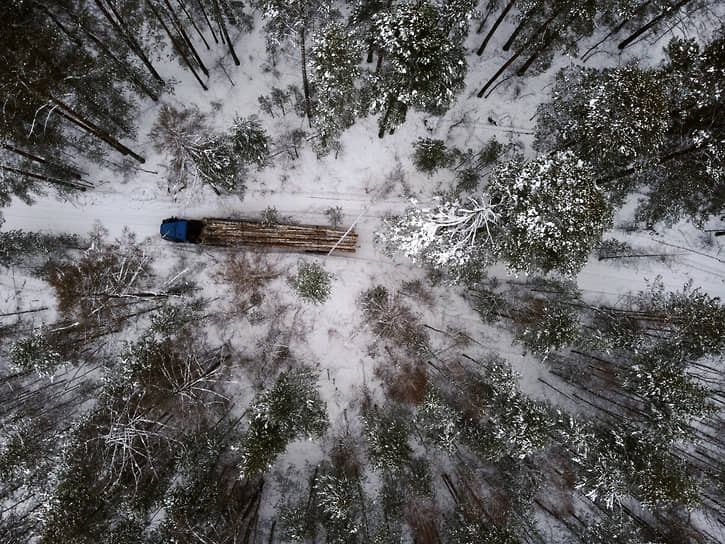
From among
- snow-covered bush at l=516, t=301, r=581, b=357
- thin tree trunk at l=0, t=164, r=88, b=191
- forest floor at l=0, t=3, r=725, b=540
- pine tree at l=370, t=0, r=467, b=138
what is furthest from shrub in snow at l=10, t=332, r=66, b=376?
snow-covered bush at l=516, t=301, r=581, b=357

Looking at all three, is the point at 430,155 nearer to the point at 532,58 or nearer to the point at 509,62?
the point at 509,62

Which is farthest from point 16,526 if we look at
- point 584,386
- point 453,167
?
point 584,386

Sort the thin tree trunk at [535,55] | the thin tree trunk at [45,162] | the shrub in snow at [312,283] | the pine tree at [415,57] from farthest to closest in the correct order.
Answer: the thin tree trunk at [535,55]
the thin tree trunk at [45,162]
the shrub in snow at [312,283]
the pine tree at [415,57]

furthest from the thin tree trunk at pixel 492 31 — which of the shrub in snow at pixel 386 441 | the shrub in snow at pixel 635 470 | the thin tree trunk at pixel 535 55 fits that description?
the shrub in snow at pixel 635 470

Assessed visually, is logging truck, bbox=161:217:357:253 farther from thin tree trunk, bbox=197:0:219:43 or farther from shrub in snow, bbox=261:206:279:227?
thin tree trunk, bbox=197:0:219:43

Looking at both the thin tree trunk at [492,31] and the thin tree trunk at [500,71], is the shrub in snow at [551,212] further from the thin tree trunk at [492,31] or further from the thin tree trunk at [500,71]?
the thin tree trunk at [492,31]
